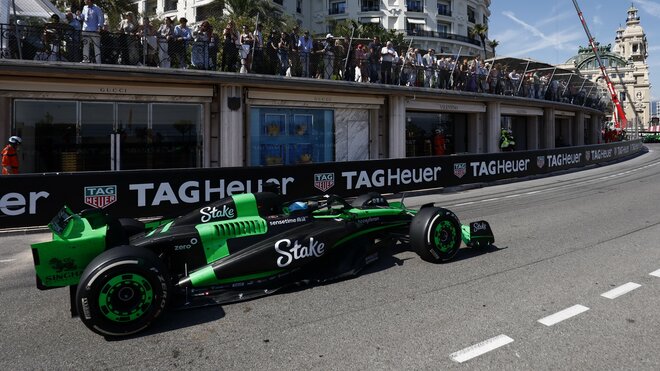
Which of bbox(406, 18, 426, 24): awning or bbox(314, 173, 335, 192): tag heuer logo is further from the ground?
bbox(406, 18, 426, 24): awning

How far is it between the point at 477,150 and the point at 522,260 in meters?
21.6

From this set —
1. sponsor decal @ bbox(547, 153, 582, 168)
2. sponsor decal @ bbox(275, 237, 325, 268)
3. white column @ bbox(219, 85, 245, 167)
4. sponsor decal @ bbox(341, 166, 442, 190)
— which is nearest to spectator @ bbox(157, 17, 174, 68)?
white column @ bbox(219, 85, 245, 167)

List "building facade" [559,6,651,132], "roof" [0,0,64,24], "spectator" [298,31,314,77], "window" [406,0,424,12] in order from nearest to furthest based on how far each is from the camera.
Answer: "roof" [0,0,64,24], "spectator" [298,31,314,77], "window" [406,0,424,12], "building facade" [559,6,651,132]

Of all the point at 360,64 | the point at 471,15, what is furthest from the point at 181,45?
the point at 471,15

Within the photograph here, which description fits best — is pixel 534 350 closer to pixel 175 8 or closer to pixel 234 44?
pixel 234 44

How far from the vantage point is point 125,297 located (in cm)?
411

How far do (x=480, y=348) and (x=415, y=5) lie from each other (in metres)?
63.4

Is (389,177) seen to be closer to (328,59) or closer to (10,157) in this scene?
(328,59)

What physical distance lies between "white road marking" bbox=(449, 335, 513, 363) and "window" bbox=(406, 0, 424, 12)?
62.4m

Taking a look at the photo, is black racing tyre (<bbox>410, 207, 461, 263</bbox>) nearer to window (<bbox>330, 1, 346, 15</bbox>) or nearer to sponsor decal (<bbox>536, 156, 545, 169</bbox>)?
sponsor decal (<bbox>536, 156, 545, 169</bbox>)

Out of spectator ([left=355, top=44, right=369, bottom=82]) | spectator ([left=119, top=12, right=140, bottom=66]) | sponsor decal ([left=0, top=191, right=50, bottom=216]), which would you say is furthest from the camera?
spectator ([left=355, top=44, right=369, bottom=82])

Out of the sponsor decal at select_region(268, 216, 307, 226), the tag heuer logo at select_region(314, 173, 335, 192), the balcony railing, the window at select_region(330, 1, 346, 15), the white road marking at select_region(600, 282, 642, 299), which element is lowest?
the white road marking at select_region(600, 282, 642, 299)

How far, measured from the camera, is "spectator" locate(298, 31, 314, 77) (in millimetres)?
17531

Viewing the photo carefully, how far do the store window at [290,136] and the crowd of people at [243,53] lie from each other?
203 cm
